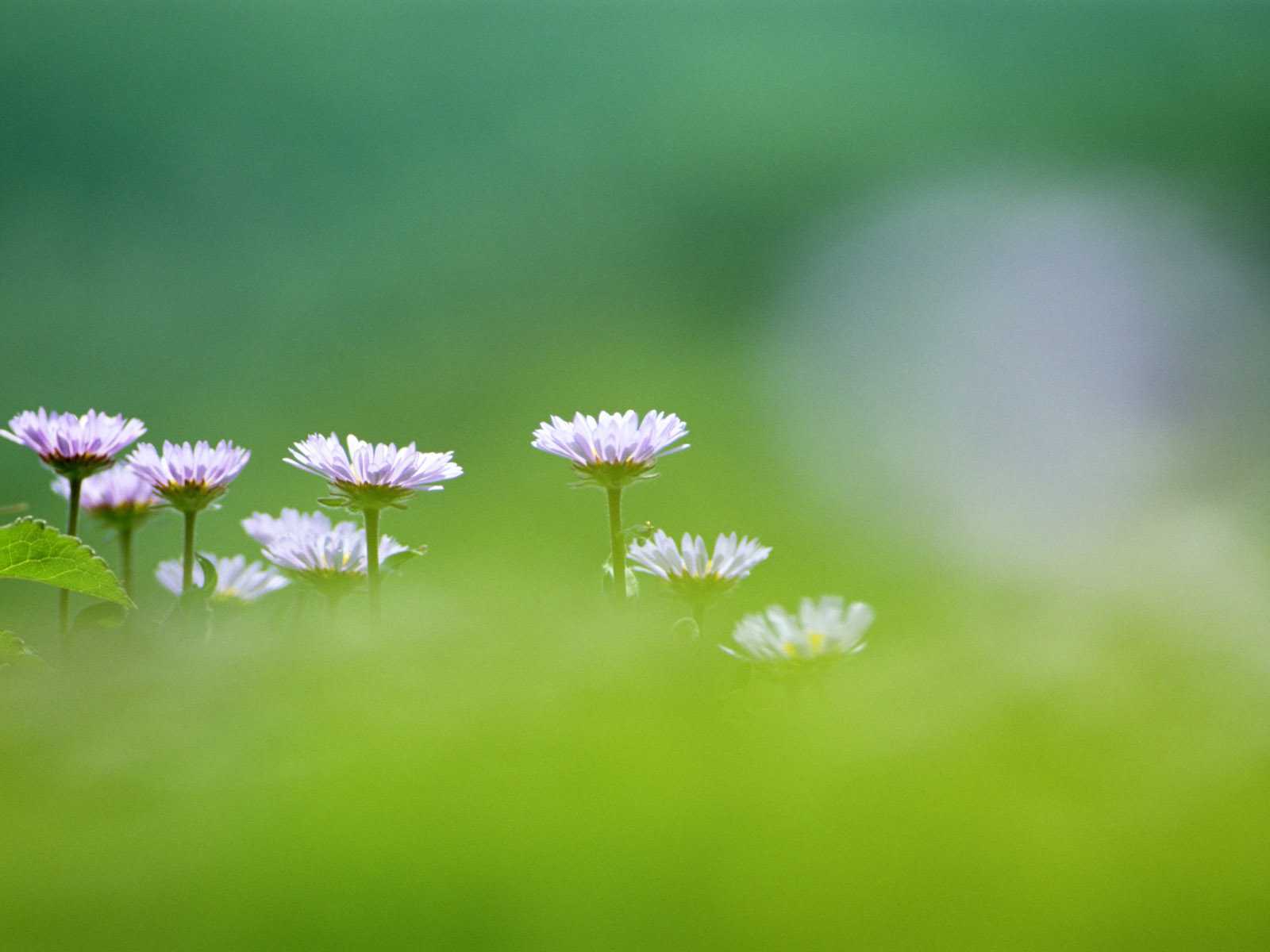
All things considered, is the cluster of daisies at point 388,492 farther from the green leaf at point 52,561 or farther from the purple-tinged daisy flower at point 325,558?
the green leaf at point 52,561

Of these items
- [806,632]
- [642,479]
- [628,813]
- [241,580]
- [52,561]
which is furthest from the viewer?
[241,580]

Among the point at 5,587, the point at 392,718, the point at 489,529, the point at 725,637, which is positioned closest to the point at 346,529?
the point at 725,637

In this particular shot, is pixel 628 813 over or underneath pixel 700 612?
underneath

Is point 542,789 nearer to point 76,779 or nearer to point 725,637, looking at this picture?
point 76,779

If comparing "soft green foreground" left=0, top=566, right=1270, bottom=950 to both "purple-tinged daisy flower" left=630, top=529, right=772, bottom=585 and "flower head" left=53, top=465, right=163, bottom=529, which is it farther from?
"flower head" left=53, top=465, right=163, bottom=529

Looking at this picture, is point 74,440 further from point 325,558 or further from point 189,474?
point 325,558

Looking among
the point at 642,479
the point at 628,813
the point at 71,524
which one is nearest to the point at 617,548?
the point at 642,479

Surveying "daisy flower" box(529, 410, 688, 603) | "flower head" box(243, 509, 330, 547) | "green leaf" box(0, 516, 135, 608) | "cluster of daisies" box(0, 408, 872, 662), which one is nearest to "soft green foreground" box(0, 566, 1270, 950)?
"green leaf" box(0, 516, 135, 608)
